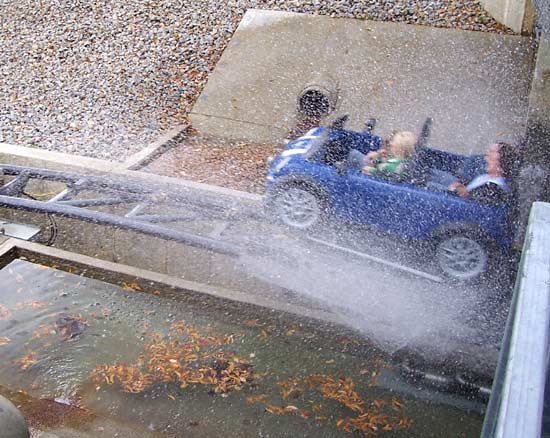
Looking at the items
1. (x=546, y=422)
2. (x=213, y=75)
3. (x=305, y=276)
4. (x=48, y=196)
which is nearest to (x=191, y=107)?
(x=213, y=75)

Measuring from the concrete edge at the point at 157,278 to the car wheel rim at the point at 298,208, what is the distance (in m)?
0.94

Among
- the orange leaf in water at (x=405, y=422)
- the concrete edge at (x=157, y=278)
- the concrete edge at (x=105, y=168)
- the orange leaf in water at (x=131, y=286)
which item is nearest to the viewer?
the orange leaf in water at (x=405, y=422)

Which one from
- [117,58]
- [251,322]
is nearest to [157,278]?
[251,322]

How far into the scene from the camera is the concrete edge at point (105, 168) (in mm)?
6660

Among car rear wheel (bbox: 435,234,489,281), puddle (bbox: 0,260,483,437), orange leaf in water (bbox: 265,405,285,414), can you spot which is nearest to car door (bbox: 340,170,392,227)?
car rear wheel (bbox: 435,234,489,281)

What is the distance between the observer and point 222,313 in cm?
525

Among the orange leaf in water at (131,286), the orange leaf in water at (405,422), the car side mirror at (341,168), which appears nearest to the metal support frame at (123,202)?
the orange leaf in water at (131,286)

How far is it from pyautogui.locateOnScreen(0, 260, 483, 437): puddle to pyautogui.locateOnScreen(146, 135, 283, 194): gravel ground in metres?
2.10

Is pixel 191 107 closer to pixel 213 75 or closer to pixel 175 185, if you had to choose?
pixel 213 75

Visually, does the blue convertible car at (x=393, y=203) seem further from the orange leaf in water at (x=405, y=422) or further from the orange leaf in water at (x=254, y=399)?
the orange leaf in water at (x=254, y=399)

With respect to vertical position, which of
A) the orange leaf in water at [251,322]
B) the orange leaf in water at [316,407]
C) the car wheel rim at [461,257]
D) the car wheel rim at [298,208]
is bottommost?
the orange leaf in water at [316,407]

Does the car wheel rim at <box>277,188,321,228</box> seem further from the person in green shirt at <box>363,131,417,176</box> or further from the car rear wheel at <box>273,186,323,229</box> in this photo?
the person in green shirt at <box>363,131,417,176</box>

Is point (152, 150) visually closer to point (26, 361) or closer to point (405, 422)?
point (26, 361)

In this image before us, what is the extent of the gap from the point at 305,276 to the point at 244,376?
3.78ft
